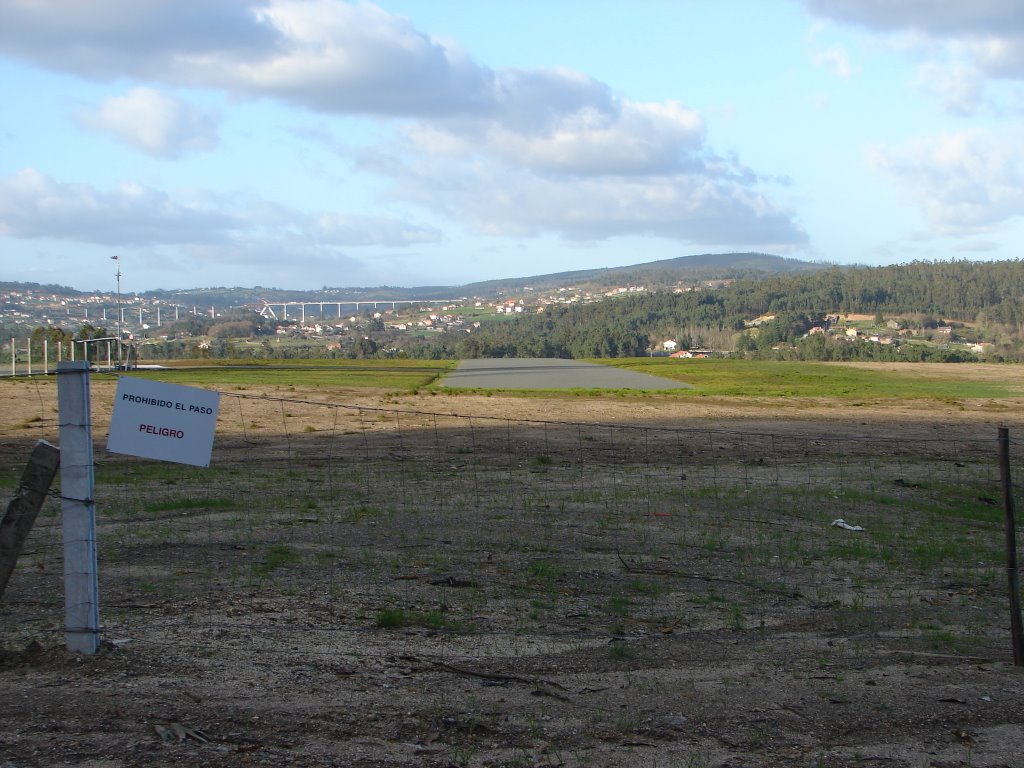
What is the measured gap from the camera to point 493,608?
8.95 meters

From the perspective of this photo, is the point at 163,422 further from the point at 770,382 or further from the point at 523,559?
the point at 770,382

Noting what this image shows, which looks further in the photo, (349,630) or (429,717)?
(349,630)

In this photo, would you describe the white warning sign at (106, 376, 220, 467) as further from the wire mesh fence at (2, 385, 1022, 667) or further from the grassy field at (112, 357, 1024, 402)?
the grassy field at (112, 357, 1024, 402)

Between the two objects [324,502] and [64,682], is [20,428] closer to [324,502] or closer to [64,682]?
[324,502]

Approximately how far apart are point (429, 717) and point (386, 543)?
585cm

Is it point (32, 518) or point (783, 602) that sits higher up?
Result: point (32, 518)

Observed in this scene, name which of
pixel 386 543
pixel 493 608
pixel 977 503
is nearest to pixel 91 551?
pixel 493 608

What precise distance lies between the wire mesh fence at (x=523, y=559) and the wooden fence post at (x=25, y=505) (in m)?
0.91

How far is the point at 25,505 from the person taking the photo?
6.49m

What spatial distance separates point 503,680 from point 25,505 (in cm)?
343

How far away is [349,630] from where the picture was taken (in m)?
7.88

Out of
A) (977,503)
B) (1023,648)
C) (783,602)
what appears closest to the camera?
(1023,648)

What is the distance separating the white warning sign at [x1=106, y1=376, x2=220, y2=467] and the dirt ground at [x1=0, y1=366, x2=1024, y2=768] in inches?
56.5

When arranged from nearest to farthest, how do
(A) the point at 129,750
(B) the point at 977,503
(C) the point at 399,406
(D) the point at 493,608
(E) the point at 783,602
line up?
(A) the point at 129,750, (D) the point at 493,608, (E) the point at 783,602, (B) the point at 977,503, (C) the point at 399,406
